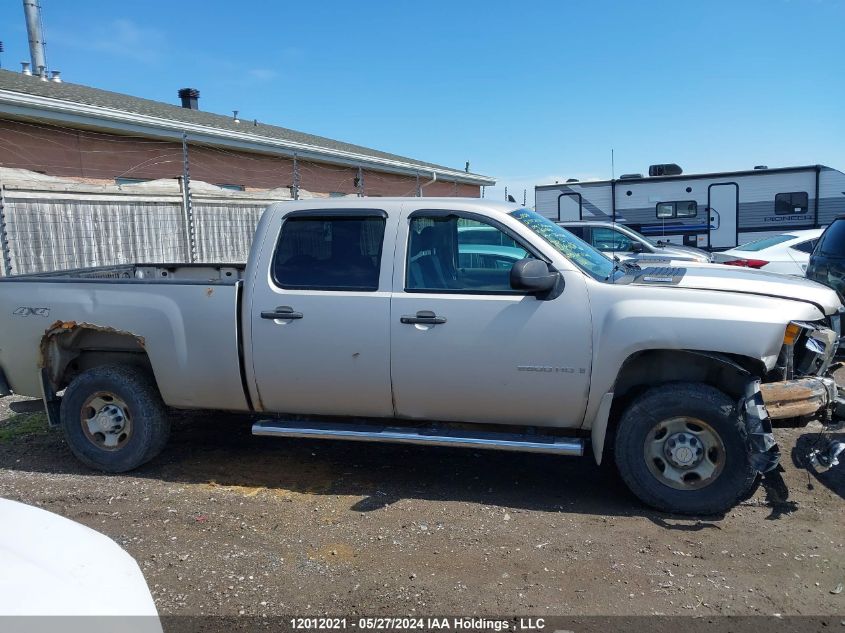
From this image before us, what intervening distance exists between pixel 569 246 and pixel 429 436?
163 cm

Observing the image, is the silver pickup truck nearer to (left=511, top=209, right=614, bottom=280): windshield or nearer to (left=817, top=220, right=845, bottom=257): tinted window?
(left=511, top=209, right=614, bottom=280): windshield

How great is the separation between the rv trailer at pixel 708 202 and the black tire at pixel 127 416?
1448 cm

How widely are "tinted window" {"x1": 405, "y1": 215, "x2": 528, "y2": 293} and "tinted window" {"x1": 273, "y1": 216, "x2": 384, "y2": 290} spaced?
10.6 inches

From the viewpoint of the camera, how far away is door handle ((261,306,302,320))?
475cm

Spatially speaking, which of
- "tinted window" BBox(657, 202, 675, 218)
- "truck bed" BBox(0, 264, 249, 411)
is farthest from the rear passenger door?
"tinted window" BBox(657, 202, 675, 218)

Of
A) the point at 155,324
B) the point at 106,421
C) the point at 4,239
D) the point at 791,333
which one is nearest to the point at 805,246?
the point at 791,333

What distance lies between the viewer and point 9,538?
214cm

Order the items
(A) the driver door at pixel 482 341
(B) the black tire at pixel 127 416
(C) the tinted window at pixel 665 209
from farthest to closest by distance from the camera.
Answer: (C) the tinted window at pixel 665 209 < (B) the black tire at pixel 127 416 < (A) the driver door at pixel 482 341

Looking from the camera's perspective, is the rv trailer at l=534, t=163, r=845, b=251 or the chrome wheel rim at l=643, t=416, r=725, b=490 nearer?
the chrome wheel rim at l=643, t=416, r=725, b=490

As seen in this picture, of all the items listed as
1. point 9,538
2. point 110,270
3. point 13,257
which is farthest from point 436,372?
point 13,257

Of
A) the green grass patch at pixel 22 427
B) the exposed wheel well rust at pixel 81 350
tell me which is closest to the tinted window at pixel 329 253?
the exposed wheel well rust at pixel 81 350

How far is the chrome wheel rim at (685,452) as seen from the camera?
4.25 m

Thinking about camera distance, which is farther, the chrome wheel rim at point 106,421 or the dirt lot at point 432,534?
the chrome wheel rim at point 106,421

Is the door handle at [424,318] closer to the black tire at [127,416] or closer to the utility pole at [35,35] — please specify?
the black tire at [127,416]
